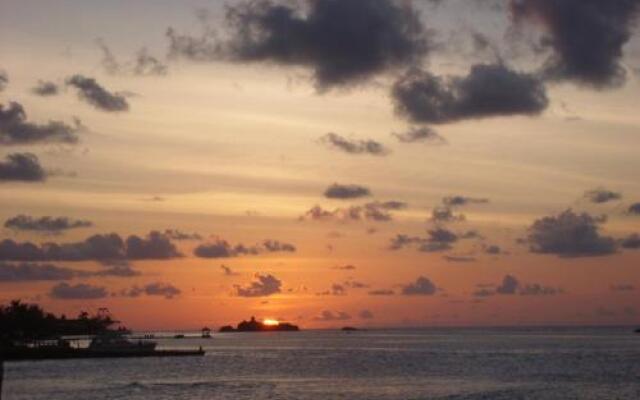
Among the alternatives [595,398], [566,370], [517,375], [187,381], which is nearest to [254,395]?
[187,381]

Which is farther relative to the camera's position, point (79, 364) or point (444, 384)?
point (79, 364)

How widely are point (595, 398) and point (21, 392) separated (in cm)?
6794

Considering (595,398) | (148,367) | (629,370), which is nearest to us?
(595,398)

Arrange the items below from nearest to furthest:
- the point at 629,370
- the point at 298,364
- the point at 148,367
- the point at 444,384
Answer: the point at 444,384
the point at 629,370
the point at 148,367
the point at 298,364

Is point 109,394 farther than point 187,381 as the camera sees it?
No

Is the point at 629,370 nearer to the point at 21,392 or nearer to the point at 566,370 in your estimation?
the point at 566,370

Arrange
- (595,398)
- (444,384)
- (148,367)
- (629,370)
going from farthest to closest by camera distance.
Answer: (148,367), (629,370), (444,384), (595,398)

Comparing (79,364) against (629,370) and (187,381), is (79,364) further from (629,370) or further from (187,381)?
(629,370)

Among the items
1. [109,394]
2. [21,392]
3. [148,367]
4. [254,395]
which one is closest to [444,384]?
[254,395]

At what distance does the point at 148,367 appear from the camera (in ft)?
592

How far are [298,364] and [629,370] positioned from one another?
65.5m

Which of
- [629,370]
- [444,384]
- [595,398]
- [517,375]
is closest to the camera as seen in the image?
[595,398]

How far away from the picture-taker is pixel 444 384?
134 meters

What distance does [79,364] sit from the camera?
186 m
